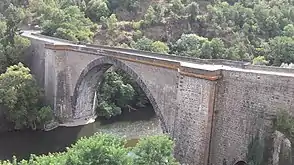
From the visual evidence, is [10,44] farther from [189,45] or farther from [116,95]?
[189,45]

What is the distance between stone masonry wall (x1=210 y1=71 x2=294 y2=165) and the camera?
21359 mm

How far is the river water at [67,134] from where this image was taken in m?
32.9

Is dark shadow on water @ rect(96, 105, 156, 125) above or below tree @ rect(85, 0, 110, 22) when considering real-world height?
below

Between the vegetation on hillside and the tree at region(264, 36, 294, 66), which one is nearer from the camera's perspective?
the vegetation on hillside

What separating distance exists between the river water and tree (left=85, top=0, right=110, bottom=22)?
23.6m

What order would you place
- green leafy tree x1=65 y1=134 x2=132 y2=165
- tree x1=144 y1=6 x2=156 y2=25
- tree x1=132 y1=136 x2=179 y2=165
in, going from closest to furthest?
green leafy tree x1=65 y1=134 x2=132 y2=165 < tree x1=132 y1=136 x2=179 y2=165 < tree x1=144 y1=6 x2=156 y2=25

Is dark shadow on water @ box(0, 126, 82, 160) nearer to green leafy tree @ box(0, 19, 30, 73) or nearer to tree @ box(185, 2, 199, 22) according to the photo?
green leafy tree @ box(0, 19, 30, 73)

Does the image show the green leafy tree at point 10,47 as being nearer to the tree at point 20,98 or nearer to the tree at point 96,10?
the tree at point 20,98

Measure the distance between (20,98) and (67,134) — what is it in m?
5.41

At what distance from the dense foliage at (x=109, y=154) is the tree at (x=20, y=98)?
18369 millimetres

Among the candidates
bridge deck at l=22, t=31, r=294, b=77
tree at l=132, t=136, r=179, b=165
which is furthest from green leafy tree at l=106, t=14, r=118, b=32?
tree at l=132, t=136, r=179, b=165

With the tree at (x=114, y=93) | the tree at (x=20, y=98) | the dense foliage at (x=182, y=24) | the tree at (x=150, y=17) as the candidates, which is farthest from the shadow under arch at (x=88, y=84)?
the tree at (x=150, y=17)

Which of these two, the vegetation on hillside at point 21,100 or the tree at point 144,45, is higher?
the tree at point 144,45

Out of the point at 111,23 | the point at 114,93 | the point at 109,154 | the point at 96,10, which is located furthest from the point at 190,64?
the point at 96,10
